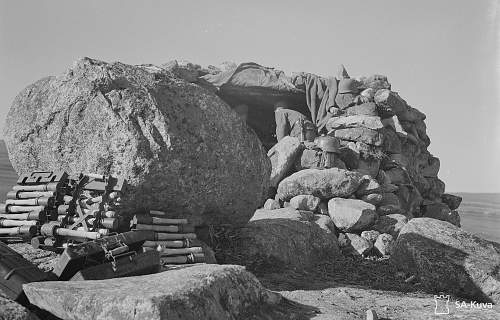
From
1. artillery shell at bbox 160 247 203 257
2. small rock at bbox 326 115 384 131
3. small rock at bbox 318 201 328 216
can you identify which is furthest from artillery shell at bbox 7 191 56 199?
small rock at bbox 326 115 384 131

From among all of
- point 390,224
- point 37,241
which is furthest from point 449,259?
point 37,241

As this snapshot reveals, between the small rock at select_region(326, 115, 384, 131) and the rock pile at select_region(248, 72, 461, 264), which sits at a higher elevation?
the small rock at select_region(326, 115, 384, 131)

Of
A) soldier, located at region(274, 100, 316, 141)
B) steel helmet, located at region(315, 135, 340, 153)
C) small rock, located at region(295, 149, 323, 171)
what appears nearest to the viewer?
A: small rock, located at region(295, 149, 323, 171)

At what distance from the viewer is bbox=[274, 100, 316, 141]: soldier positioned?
17094 millimetres

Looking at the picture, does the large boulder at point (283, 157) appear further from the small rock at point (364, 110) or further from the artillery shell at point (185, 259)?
the artillery shell at point (185, 259)

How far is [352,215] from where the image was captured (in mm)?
13211

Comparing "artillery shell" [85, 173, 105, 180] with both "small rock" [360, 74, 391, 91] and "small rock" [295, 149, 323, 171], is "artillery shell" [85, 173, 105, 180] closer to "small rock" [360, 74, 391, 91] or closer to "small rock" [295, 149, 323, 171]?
"small rock" [295, 149, 323, 171]

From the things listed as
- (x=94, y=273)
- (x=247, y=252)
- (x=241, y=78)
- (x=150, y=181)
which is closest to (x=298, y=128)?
(x=241, y=78)

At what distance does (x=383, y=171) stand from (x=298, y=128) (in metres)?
3.65

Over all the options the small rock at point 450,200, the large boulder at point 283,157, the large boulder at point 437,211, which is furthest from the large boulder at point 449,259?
the small rock at point 450,200

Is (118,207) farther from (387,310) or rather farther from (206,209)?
(387,310)

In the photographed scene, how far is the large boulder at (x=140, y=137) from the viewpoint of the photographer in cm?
767

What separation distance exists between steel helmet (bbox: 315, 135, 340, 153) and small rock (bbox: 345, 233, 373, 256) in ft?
11.5

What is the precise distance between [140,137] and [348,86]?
42.0 ft
